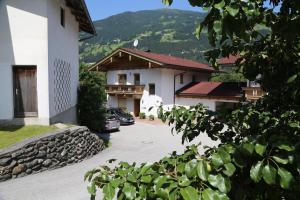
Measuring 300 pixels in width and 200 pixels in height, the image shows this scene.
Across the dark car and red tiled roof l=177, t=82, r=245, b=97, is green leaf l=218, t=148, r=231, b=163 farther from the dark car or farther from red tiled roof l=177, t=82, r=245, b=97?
red tiled roof l=177, t=82, r=245, b=97

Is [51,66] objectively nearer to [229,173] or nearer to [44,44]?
[44,44]

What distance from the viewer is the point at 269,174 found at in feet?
6.08

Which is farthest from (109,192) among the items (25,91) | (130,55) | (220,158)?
(130,55)

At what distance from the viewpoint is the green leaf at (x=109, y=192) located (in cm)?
203

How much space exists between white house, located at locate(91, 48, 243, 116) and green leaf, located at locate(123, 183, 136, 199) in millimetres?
29669

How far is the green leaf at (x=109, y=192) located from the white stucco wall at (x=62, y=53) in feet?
45.9

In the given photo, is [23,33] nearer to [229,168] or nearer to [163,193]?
[163,193]

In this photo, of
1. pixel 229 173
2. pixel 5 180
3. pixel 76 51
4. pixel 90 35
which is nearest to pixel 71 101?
pixel 76 51

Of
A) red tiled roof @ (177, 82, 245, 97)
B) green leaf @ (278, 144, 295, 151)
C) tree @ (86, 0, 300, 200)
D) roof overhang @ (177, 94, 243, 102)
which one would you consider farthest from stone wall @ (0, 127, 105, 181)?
red tiled roof @ (177, 82, 245, 97)

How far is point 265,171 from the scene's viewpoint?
1.88 m

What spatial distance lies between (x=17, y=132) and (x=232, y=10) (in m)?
13.7

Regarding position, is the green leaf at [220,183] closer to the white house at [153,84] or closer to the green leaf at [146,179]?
the green leaf at [146,179]

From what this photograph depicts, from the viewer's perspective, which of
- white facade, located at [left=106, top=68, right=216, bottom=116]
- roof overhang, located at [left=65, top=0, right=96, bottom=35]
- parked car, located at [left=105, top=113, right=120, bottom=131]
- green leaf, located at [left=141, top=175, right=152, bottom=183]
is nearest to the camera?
green leaf, located at [left=141, top=175, right=152, bottom=183]

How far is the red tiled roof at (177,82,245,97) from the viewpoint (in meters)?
31.6
